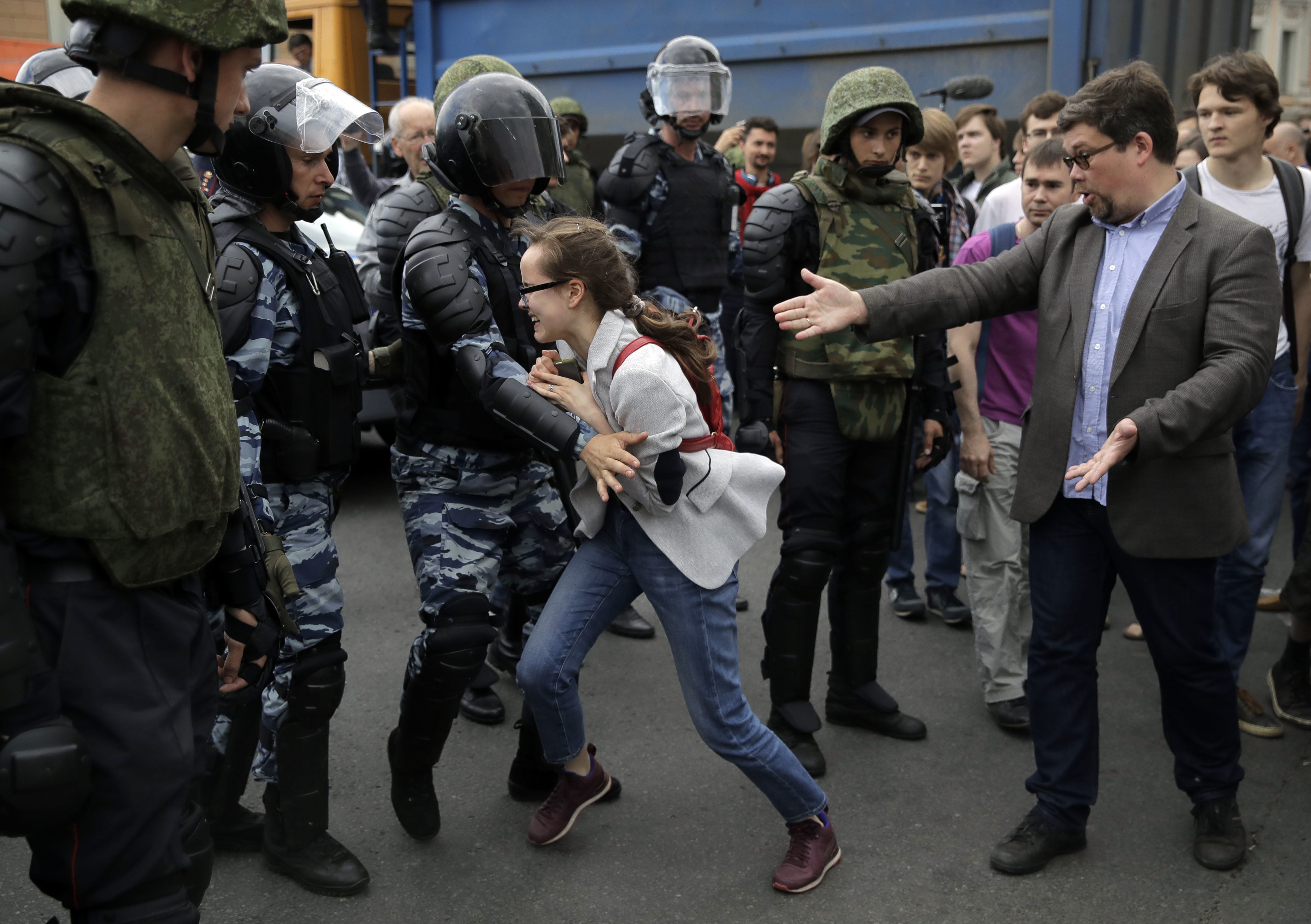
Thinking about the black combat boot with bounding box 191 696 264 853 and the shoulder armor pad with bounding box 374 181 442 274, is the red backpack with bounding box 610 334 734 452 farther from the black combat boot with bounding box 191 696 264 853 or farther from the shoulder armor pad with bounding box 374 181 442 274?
the shoulder armor pad with bounding box 374 181 442 274

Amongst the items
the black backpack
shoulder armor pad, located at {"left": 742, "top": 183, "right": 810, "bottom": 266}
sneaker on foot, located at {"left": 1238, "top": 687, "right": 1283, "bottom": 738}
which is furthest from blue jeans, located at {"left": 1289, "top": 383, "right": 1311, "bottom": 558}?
shoulder armor pad, located at {"left": 742, "top": 183, "right": 810, "bottom": 266}

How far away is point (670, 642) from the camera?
2.77 meters

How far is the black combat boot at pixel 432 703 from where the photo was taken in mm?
2947

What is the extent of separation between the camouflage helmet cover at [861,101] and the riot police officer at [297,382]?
1400mm

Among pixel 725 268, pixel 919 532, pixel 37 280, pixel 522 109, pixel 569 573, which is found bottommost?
pixel 919 532

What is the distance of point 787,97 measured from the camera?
7.74 metres

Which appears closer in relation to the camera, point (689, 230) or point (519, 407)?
point (519, 407)

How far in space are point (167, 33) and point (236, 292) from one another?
910 millimetres

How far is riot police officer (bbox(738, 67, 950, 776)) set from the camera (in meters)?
3.53

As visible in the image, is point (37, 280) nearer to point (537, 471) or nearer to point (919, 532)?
point (537, 471)

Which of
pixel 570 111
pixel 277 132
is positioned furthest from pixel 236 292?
pixel 570 111

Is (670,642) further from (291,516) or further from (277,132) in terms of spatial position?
(277,132)

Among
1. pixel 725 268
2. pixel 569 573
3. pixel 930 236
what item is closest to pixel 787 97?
pixel 725 268

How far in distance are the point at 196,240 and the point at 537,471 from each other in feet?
4.50
